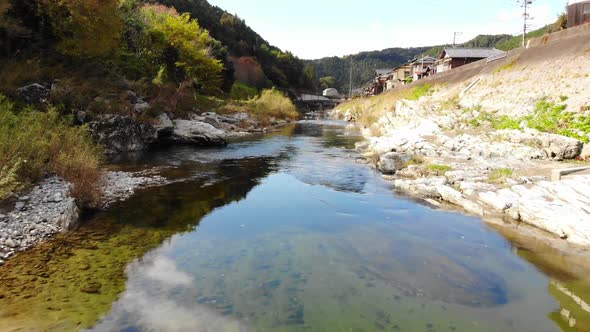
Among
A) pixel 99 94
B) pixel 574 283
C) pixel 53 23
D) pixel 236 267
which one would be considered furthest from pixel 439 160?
pixel 53 23

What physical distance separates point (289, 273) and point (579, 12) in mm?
41468

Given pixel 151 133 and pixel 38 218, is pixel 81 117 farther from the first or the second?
pixel 38 218

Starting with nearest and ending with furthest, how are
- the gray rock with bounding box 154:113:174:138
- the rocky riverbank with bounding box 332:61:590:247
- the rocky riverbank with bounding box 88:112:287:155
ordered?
the rocky riverbank with bounding box 332:61:590:247
the rocky riverbank with bounding box 88:112:287:155
the gray rock with bounding box 154:113:174:138

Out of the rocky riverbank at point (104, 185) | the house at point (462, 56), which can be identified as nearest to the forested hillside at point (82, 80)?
the rocky riverbank at point (104, 185)

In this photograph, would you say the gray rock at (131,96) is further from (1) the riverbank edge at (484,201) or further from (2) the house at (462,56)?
(2) the house at (462,56)

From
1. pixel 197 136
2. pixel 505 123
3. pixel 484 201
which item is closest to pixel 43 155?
pixel 484 201

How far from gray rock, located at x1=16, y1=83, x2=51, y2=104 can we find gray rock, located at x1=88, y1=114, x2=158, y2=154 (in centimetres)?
268

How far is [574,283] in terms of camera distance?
→ 8.31 m

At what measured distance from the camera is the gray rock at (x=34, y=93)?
1974cm

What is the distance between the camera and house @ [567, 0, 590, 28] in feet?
114

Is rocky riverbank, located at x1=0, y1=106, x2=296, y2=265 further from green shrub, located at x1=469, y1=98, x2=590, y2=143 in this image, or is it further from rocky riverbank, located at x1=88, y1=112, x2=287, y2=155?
green shrub, located at x1=469, y1=98, x2=590, y2=143

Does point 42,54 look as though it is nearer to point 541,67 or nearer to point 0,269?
point 0,269

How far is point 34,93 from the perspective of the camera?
20328 millimetres

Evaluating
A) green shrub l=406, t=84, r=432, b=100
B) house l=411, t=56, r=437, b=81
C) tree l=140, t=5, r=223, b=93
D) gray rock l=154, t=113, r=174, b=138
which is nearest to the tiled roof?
house l=411, t=56, r=437, b=81
